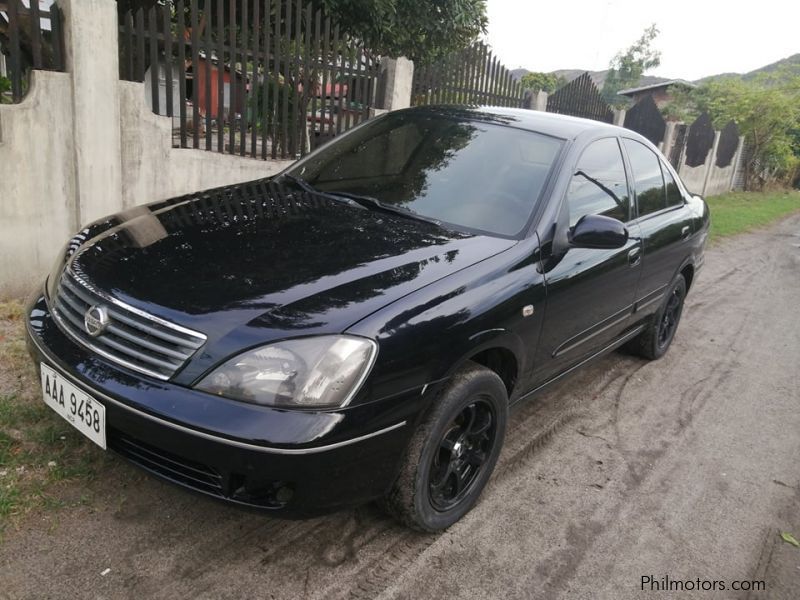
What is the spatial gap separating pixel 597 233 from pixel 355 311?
134 centimetres

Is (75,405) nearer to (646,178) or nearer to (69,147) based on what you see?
(69,147)

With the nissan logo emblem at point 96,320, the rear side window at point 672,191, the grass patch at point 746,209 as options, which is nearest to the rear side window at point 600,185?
the rear side window at point 672,191

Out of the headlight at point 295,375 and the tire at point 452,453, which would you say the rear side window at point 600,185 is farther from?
the headlight at point 295,375

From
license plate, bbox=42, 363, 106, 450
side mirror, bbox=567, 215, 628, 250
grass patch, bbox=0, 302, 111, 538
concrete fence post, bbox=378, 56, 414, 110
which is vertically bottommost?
grass patch, bbox=0, 302, 111, 538

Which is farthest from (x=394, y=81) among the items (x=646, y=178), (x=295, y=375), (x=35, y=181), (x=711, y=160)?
(x=711, y=160)

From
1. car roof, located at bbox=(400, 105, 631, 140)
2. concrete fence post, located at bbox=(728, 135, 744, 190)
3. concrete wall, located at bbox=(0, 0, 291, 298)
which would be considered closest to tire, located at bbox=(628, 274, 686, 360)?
car roof, located at bbox=(400, 105, 631, 140)

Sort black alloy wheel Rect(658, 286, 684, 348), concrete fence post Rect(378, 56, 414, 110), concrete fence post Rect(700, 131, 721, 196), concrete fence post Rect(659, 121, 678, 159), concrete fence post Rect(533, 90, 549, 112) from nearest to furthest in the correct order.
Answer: black alloy wheel Rect(658, 286, 684, 348) → concrete fence post Rect(378, 56, 414, 110) → concrete fence post Rect(533, 90, 549, 112) → concrete fence post Rect(659, 121, 678, 159) → concrete fence post Rect(700, 131, 721, 196)

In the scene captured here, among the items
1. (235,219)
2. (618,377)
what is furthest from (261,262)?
(618,377)

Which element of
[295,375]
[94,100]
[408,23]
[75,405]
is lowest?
[75,405]

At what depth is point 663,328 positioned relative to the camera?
4.89 m

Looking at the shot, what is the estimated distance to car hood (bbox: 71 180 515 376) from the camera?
2.12 meters

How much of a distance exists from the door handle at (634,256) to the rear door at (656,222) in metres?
0.08

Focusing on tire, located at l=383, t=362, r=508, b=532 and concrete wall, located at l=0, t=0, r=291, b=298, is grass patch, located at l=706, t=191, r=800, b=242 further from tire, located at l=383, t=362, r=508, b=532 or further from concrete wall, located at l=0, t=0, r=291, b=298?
tire, located at l=383, t=362, r=508, b=532

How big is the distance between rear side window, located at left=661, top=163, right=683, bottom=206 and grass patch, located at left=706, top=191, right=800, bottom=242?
705 centimetres
